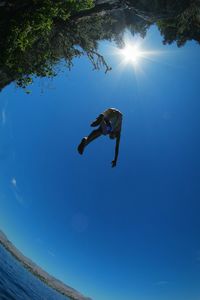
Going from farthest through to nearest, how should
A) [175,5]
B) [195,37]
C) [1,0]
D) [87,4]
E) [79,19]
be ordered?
1. [195,37]
2. [175,5]
3. [79,19]
4. [87,4]
5. [1,0]

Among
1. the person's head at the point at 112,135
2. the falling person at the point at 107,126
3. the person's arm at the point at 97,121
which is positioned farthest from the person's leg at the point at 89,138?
the person's head at the point at 112,135

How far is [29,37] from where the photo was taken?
1415 cm

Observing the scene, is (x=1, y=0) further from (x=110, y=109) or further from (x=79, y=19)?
(x=110, y=109)

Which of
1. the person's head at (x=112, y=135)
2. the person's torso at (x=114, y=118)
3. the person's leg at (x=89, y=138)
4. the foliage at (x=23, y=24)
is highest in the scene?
the foliage at (x=23, y=24)

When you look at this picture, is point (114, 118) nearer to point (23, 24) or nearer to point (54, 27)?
point (23, 24)

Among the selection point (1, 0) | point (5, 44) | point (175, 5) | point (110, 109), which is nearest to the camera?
point (110, 109)

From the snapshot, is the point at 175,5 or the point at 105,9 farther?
the point at 175,5

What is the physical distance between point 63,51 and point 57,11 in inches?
154

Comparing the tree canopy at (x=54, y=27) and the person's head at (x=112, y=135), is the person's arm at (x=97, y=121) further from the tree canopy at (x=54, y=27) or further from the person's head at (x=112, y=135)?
the tree canopy at (x=54, y=27)

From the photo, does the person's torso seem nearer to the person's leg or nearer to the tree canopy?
the person's leg

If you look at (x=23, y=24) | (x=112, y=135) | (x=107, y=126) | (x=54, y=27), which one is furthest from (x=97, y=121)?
(x=54, y=27)

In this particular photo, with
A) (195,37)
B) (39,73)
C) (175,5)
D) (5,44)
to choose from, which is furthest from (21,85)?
(195,37)

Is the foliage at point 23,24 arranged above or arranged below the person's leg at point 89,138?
above

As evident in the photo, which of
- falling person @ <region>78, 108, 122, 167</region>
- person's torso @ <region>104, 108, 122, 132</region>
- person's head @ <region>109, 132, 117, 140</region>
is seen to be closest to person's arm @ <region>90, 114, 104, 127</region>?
falling person @ <region>78, 108, 122, 167</region>
